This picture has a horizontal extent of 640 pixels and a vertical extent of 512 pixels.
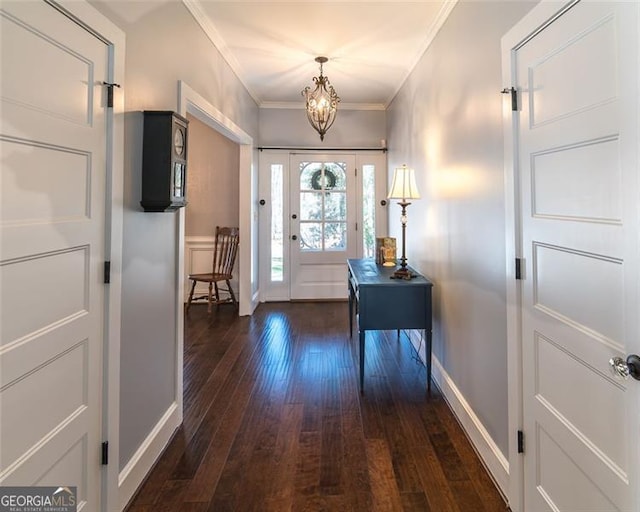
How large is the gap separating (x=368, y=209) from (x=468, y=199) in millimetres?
3186

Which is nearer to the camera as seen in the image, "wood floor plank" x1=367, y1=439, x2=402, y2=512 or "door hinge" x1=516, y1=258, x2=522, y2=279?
"door hinge" x1=516, y1=258, x2=522, y2=279

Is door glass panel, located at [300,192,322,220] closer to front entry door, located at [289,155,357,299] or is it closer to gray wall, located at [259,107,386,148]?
front entry door, located at [289,155,357,299]

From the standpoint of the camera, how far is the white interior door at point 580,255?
98cm

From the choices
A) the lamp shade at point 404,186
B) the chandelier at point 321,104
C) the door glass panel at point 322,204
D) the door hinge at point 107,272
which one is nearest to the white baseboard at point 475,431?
the lamp shade at point 404,186

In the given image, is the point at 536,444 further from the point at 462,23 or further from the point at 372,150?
the point at 372,150

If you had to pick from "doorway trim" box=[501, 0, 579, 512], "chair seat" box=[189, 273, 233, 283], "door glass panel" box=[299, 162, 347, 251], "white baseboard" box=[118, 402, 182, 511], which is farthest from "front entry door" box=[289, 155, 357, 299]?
"doorway trim" box=[501, 0, 579, 512]

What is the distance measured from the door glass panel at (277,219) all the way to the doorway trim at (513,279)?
386 cm

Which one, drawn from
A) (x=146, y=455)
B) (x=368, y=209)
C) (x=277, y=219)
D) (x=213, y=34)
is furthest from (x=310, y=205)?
(x=146, y=455)

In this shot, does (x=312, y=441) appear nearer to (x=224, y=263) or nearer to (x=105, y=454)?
(x=105, y=454)

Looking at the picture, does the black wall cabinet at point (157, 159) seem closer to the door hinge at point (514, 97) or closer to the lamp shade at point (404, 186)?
the door hinge at point (514, 97)

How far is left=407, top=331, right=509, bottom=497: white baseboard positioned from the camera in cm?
171

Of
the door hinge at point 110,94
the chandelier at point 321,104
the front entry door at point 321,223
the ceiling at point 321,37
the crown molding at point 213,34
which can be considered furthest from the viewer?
the front entry door at point 321,223

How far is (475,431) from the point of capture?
2.04m

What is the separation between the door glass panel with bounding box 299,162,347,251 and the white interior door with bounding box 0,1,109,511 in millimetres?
3874
